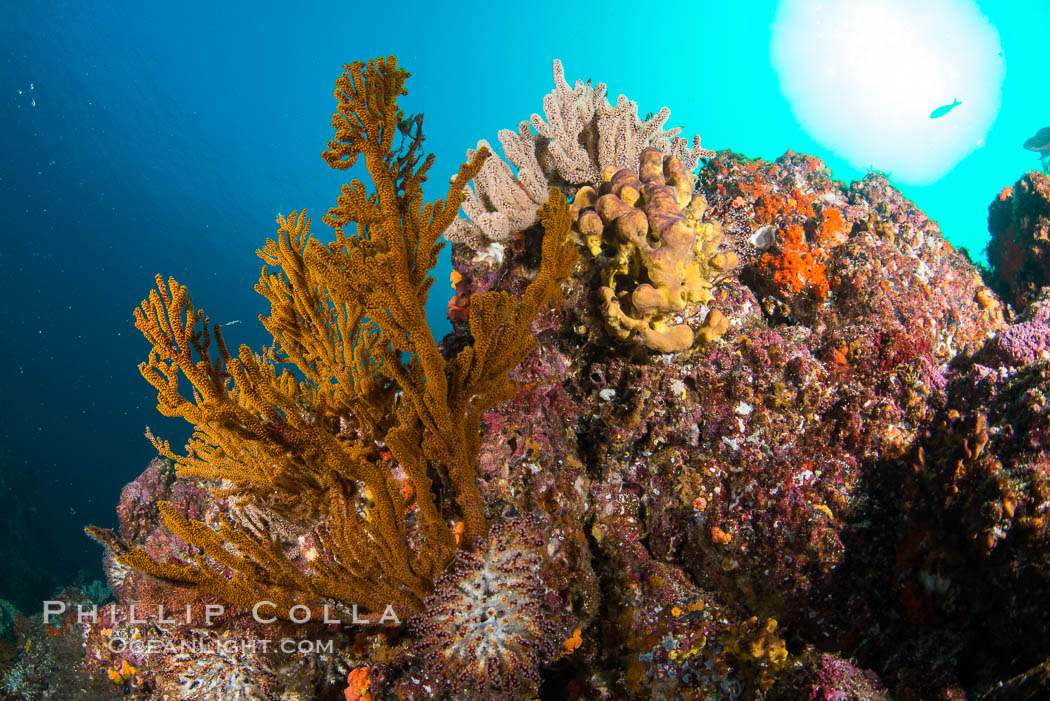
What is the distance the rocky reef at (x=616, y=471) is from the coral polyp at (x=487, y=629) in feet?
0.05

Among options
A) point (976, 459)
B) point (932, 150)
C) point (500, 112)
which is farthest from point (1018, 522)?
point (500, 112)

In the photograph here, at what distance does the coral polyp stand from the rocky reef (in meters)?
0.02

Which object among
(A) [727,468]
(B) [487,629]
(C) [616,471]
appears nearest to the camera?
(B) [487,629]

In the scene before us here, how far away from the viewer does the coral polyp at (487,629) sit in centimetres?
251

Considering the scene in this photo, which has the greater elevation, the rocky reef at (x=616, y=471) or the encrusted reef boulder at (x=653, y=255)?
the encrusted reef boulder at (x=653, y=255)

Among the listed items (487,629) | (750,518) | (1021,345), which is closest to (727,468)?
(750,518)

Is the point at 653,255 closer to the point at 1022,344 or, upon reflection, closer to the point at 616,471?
the point at 616,471

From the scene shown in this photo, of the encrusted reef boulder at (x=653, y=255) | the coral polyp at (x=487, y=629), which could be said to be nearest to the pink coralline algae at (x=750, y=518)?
the coral polyp at (x=487, y=629)

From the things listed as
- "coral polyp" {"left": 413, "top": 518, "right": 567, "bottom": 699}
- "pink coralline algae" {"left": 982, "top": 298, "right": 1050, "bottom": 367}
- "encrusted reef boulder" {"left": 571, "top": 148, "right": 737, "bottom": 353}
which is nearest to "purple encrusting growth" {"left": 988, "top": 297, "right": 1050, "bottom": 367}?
"pink coralline algae" {"left": 982, "top": 298, "right": 1050, "bottom": 367}

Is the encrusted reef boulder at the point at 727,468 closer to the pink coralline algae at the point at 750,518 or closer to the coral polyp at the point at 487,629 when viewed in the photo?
the pink coralline algae at the point at 750,518

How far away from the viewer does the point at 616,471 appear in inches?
130

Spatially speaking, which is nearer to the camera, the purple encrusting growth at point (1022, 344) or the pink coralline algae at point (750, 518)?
the pink coralline algae at point (750, 518)

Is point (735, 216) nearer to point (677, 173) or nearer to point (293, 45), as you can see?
point (677, 173)

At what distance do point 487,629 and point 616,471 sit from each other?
4.39ft
